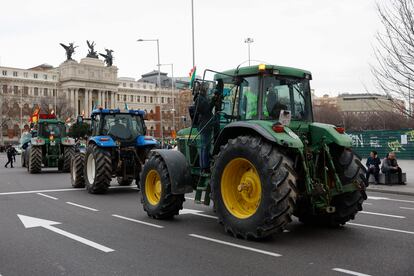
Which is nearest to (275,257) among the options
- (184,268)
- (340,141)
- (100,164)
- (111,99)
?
(184,268)

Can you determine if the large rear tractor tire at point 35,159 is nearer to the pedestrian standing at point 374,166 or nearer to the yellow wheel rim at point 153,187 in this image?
the yellow wheel rim at point 153,187

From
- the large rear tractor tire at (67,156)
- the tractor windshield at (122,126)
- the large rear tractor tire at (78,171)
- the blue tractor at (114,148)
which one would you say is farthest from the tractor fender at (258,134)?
the large rear tractor tire at (67,156)

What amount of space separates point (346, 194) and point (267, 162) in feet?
6.51

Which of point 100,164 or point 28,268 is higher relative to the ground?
point 100,164

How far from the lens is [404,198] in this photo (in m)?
14.4

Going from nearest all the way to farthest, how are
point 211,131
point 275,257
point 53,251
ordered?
point 275,257
point 53,251
point 211,131

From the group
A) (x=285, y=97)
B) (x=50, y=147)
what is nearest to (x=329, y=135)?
(x=285, y=97)

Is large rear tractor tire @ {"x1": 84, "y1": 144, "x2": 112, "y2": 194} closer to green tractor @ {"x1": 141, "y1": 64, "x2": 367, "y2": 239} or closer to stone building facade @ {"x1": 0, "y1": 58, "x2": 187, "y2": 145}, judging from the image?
green tractor @ {"x1": 141, "y1": 64, "x2": 367, "y2": 239}

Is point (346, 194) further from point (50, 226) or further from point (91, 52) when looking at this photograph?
point (91, 52)

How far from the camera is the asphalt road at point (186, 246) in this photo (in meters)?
5.85

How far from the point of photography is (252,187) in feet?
24.5

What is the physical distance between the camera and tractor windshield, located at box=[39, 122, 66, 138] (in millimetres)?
24734

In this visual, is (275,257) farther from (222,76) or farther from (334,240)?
(222,76)

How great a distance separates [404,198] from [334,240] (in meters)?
8.14
